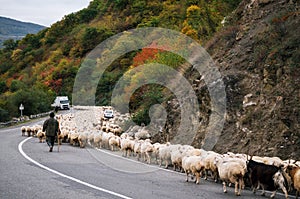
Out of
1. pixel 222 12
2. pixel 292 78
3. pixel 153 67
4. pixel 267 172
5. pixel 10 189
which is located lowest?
pixel 10 189

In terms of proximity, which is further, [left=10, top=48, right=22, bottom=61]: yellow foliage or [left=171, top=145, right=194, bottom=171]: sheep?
[left=10, top=48, right=22, bottom=61]: yellow foliage

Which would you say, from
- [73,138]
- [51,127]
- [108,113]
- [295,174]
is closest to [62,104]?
[108,113]

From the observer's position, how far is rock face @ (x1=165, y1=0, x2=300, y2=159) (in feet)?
56.0

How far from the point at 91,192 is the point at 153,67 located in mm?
24324

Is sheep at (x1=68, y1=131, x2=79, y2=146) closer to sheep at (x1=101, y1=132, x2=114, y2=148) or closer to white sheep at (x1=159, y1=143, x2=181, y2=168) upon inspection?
sheep at (x1=101, y1=132, x2=114, y2=148)

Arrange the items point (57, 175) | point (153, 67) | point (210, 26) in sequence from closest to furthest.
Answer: point (57, 175)
point (153, 67)
point (210, 26)

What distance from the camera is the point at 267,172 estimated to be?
11492 millimetres

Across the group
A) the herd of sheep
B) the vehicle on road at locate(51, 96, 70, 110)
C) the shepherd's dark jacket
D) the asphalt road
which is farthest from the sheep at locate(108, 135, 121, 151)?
the vehicle on road at locate(51, 96, 70, 110)

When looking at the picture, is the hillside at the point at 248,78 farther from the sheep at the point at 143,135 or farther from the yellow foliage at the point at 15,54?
the yellow foliage at the point at 15,54

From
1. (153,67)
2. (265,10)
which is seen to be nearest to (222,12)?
(153,67)

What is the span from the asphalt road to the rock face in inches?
155

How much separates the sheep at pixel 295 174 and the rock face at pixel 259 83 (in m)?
3.97

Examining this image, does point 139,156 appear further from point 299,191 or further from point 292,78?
point 299,191

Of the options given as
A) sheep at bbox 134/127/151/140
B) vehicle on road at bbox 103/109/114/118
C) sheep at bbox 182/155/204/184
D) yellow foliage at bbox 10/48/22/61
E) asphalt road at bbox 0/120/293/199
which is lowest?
asphalt road at bbox 0/120/293/199
